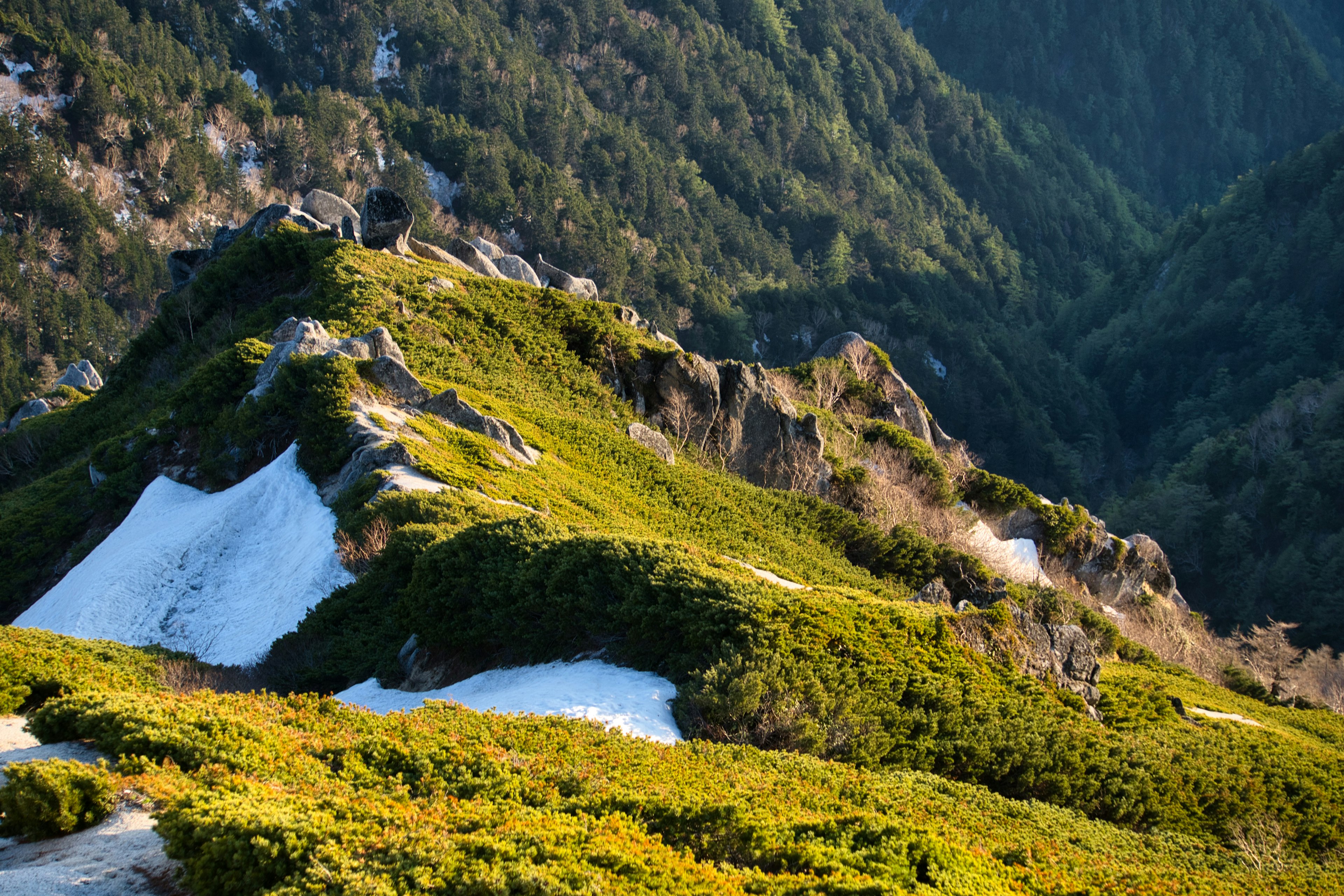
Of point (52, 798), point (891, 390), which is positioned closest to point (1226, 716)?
point (52, 798)

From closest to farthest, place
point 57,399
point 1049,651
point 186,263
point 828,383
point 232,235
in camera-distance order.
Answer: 1. point 1049,651
2. point 232,235
3. point 186,263
4. point 828,383
5. point 57,399

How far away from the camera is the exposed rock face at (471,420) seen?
70.0 feet

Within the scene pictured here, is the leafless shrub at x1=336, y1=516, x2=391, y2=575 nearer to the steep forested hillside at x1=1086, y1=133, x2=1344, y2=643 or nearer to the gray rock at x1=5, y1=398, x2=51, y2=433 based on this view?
Answer: the gray rock at x1=5, y1=398, x2=51, y2=433

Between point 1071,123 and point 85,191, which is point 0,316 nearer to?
point 85,191

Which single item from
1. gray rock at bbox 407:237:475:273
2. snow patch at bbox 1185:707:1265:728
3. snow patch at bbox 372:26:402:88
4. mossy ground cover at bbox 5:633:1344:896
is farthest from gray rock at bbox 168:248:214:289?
snow patch at bbox 372:26:402:88

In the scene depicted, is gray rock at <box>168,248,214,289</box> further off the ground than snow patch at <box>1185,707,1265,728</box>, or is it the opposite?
gray rock at <box>168,248,214,289</box>

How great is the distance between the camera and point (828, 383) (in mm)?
44625

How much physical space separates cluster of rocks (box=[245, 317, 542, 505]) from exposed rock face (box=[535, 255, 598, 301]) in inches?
761

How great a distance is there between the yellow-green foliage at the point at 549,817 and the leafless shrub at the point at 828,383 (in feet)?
115

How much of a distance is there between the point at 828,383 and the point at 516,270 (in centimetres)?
1623

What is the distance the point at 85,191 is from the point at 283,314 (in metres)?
76.4

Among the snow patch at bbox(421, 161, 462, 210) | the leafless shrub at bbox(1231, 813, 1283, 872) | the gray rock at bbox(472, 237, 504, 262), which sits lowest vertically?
the leafless shrub at bbox(1231, 813, 1283, 872)

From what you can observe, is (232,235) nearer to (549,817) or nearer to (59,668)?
(59,668)

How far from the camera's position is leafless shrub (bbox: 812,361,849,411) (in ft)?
144
